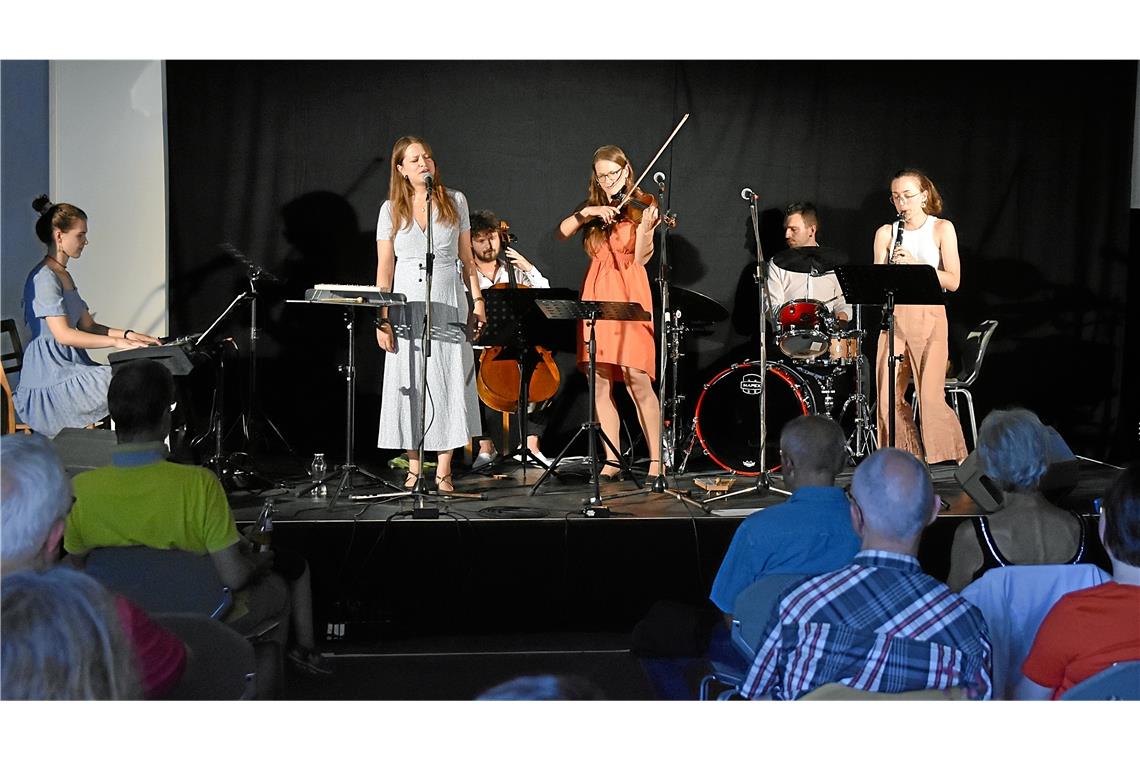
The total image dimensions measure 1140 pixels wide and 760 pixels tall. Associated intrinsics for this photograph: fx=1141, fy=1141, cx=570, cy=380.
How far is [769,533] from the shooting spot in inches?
111

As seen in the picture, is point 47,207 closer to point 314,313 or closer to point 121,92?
point 121,92

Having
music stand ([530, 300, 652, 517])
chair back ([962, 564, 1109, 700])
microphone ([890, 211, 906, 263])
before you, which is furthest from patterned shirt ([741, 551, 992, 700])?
microphone ([890, 211, 906, 263])

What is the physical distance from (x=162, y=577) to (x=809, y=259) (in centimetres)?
382

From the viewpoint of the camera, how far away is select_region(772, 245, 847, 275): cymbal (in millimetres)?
5770

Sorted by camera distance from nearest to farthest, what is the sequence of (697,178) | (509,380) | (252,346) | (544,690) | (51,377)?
(544,690) < (51,377) < (252,346) < (509,380) < (697,178)

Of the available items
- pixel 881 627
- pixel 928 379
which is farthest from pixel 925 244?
pixel 881 627

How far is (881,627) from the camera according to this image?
2227 mm

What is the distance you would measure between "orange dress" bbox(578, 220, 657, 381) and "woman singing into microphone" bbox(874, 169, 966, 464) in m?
1.32

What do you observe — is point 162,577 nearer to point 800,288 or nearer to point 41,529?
point 41,529

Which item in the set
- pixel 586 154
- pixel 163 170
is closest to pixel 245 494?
pixel 163 170

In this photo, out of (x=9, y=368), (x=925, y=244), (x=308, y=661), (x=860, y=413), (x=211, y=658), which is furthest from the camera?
(x=925, y=244)

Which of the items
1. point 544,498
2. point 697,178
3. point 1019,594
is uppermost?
point 697,178

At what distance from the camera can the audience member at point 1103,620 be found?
2.27 m

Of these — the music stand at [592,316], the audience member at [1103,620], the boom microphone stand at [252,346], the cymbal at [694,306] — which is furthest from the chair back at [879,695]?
the cymbal at [694,306]
